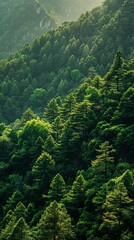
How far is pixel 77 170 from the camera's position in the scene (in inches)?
3440

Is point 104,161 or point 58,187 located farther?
point 58,187

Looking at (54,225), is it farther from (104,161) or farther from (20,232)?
(104,161)

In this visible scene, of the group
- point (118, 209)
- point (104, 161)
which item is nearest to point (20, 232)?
point (118, 209)

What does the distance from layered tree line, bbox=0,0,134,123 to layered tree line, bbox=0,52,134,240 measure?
57753mm

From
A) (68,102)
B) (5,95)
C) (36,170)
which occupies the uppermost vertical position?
(5,95)

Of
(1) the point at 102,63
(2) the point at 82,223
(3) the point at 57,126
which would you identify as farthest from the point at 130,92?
(1) the point at 102,63

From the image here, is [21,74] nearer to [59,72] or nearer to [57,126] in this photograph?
[59,72]

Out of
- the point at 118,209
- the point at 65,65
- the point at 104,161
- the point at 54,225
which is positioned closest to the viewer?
the point at 118,209

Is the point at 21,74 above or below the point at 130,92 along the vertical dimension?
above

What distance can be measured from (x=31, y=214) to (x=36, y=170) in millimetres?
11558

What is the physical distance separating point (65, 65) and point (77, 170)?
112 m

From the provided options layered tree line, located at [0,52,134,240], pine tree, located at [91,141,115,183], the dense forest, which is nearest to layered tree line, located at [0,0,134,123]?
the dense forest

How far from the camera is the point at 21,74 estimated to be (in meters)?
190

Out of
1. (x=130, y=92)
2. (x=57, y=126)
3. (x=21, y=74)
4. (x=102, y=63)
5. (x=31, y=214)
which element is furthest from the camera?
(x=21, y=74)
